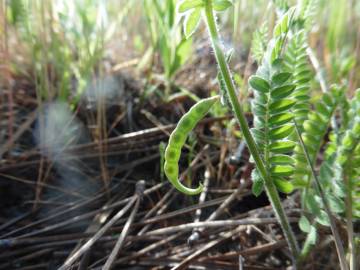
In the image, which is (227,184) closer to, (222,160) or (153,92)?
(222,160)

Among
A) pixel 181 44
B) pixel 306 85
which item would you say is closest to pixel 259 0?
pixel 181 44

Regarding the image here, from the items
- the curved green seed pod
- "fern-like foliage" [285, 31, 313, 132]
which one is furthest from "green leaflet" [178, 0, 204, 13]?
"fern-like foliage" [285, 31, 313, 132]

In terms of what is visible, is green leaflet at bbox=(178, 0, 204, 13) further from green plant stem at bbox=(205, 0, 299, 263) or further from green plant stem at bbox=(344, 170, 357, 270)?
green plant stem at bbox=(344, 170, 357, 270)

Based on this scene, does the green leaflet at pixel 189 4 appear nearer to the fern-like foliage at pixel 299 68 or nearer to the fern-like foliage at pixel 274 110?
the fern-like foliage at pixel 274 110

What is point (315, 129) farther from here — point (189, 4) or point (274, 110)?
point (189, 4)

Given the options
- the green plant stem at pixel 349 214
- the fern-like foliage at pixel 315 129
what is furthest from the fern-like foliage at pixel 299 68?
the green plant stem at pixel 349 214
